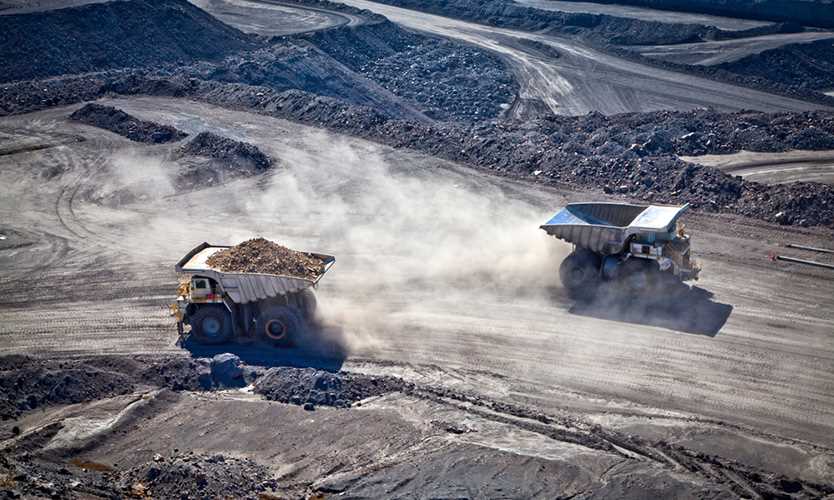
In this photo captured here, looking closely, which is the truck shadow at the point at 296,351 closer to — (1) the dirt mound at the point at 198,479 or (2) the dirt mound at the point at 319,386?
(2) the dirt mound at the point at 319,386

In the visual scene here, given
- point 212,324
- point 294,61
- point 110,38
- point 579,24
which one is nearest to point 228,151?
point 294,61

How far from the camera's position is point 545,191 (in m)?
34.8

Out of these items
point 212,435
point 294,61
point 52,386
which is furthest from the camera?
point 294,61

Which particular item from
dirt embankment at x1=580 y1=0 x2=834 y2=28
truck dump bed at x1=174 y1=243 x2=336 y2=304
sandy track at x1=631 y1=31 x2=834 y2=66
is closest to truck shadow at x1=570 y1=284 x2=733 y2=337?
truck dump bed at x1=174 y1=243 x2=336 y2=304

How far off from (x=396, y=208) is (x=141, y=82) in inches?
822

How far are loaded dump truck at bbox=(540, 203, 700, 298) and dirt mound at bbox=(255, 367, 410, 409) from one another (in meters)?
6.99

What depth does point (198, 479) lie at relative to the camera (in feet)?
57.7

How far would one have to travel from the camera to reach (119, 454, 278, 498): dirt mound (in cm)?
1745

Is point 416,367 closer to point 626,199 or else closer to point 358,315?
point 358,315

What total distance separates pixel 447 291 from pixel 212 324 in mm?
6953

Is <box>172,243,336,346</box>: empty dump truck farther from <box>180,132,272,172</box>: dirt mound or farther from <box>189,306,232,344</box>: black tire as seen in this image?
<box>180,132,272,172</box>: dirt mound

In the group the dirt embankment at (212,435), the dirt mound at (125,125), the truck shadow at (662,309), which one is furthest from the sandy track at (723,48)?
the dirt embankment at (212,435)

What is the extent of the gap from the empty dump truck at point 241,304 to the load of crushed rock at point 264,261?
0.71 feet

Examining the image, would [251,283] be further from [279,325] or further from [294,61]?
[294,61]
